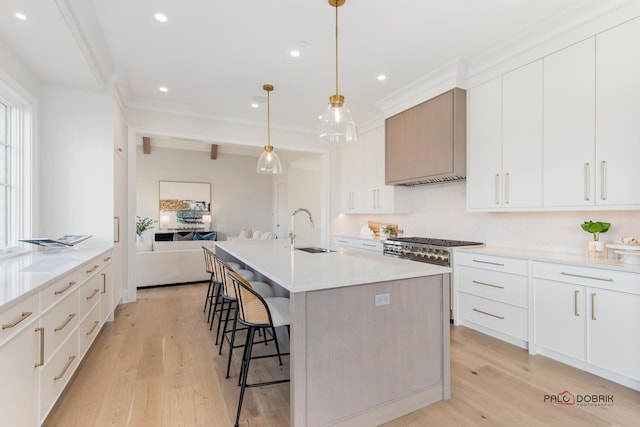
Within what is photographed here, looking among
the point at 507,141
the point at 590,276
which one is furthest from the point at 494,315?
the point at 507,141

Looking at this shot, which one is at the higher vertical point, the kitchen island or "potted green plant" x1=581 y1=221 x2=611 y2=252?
"potted green plant" x1=581 y1=221 x2=611 y2=252

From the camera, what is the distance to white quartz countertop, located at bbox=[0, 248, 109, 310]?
146 centimetres

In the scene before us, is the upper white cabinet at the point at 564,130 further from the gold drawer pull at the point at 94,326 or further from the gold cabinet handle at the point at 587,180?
the gold drawer pull at the point at 94,326

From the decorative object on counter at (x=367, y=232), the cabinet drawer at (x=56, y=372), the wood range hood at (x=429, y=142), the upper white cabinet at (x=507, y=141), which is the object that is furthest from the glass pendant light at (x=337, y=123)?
the decorative object on counter at (x=367, y=232)

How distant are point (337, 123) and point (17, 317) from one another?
218 centimetres

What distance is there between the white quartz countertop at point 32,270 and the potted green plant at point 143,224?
16.8ft

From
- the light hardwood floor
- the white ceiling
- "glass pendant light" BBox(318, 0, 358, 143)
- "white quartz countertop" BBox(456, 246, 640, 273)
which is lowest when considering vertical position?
the light hardwood floor

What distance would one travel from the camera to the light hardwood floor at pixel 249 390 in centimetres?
181

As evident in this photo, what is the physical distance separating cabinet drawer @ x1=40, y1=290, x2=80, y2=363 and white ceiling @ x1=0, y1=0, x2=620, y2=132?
1.94m

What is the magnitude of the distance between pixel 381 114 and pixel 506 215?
236 cm

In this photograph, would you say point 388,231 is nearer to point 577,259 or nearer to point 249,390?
point 577,259

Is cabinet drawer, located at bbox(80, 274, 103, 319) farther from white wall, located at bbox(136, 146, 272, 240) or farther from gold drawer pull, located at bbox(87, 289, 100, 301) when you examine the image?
white wall, located at bbox(136, 146, 272, 240)

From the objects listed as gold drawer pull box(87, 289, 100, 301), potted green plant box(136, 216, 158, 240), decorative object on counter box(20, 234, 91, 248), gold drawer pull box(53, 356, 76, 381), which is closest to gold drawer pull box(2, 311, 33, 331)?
gold drawer pull box(53, 356, 76, 381)

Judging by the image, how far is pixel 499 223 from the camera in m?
3.41
